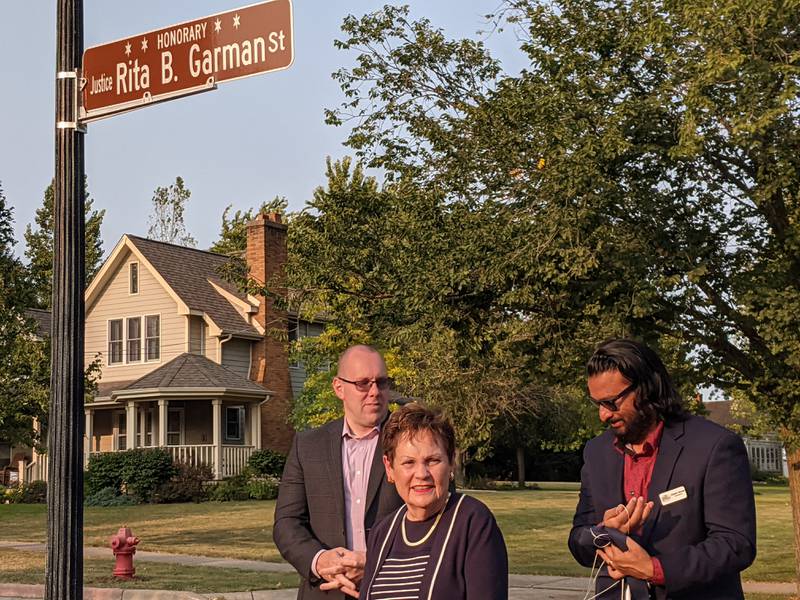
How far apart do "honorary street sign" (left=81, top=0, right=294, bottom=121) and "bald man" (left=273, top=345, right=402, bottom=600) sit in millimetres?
1546

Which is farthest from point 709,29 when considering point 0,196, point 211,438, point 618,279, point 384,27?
point 211,438

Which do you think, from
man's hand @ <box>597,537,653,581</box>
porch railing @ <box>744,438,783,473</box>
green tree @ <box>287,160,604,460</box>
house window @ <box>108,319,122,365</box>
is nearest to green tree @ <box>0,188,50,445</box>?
green tree @ <box>287,160,604,460</box>

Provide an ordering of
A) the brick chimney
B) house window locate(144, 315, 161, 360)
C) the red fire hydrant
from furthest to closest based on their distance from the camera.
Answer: house window locate(144, 315, 161, 360) → the brick chimney → the red fire hydrant

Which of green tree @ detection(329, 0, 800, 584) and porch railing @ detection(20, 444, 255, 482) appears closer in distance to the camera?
green tree @ detection(329, 0, 800, 584)

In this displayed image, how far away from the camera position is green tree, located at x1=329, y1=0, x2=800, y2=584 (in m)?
10.7

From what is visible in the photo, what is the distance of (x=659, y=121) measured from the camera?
1189cm

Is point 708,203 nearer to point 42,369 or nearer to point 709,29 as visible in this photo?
point 709,29

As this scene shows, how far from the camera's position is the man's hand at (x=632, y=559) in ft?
11.9

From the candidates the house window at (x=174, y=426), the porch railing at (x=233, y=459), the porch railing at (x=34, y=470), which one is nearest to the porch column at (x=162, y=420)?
the porch railing at (x=233, y=459)

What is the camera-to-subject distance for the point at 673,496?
377cm

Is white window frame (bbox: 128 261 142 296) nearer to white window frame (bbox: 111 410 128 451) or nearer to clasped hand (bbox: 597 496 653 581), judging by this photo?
white window frame (bbox: 111 410 128 451)

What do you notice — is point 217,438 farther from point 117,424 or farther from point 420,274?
point 420,274

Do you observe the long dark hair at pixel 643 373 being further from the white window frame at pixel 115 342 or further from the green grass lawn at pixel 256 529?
the white window frame at pixel 115 342

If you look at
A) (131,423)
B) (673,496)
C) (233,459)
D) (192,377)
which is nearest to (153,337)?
(131,423)
